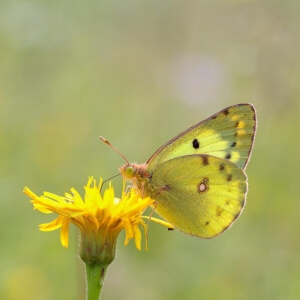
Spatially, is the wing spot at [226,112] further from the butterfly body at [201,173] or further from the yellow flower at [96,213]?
the yellow flower at [96,213]

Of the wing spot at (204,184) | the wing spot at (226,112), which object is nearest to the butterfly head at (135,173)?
the wing spot at (204,184)

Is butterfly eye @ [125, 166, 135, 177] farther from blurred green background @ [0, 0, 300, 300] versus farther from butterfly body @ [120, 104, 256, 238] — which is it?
blurred green background @ [0, 0, 300, 300]

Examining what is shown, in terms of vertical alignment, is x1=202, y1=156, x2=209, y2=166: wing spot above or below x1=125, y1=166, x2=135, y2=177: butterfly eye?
above

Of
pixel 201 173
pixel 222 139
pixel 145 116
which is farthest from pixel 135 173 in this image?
pixel 145 116

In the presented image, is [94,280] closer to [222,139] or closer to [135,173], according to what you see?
[135,173]

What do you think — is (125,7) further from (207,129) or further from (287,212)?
(207,129)

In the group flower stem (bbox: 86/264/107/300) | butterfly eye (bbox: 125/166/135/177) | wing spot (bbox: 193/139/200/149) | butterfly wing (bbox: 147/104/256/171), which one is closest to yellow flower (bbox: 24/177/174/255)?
flower stem (bbox: 86/264/107/300)
